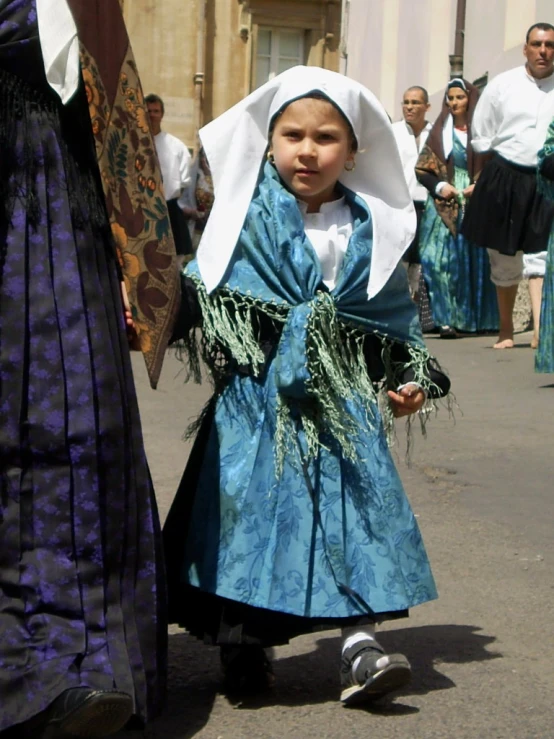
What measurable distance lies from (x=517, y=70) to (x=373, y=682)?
799 cm

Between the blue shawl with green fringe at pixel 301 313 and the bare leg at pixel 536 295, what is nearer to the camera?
the blue shawl with green fringe at pixel 301 313

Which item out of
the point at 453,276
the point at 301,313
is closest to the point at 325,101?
the point at 301,313

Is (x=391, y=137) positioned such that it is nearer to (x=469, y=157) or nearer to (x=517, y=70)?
(x=517, y=70)

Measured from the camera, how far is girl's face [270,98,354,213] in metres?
3.94

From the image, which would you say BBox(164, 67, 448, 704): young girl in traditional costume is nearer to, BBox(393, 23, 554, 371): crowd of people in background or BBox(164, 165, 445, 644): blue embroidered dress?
BBox(164, 165, 445, 644): blue embroidered dress

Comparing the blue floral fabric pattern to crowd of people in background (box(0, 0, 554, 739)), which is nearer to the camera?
crowd of people in background (box(0, 0, 554, 739))

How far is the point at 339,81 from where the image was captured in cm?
395

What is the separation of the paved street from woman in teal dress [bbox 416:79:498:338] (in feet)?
15.6

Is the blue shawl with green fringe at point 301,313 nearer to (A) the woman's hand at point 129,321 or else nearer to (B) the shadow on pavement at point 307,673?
(A) the woman's hand at point 129,321

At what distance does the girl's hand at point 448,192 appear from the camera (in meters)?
12.3

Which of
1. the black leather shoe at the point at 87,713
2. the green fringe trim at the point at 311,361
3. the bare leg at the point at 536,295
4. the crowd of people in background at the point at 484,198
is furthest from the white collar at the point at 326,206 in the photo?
the bare leg at the point at 536,295

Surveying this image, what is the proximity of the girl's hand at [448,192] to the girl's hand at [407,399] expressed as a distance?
8466 millimetres

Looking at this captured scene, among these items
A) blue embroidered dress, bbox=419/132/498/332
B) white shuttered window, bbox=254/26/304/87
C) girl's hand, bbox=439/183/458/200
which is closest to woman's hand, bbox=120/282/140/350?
girl's hand, bbox=439/183/458/200

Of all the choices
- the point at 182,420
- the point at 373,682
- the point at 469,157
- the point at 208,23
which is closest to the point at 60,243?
the point at 373,682
